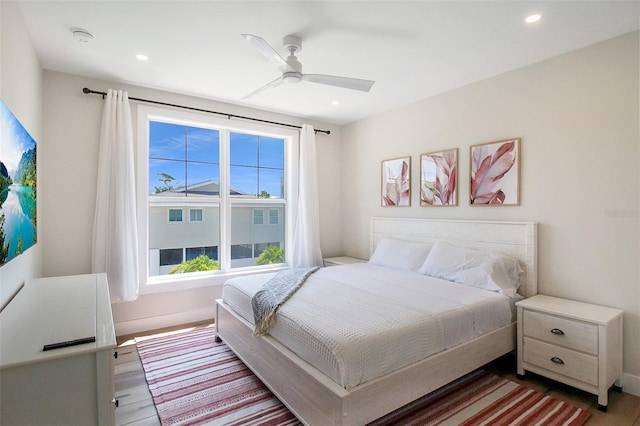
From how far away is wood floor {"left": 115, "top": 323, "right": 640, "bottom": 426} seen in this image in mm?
1994

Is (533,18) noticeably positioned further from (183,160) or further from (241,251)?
(241,251)

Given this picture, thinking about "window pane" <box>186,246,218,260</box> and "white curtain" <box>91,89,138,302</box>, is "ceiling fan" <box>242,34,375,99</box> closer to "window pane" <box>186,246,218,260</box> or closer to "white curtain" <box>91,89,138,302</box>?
"white curtain" <box>91,89,138,302</box>

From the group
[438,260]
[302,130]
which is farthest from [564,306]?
[302,130]

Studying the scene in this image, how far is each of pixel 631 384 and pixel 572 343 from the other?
22.6 inches

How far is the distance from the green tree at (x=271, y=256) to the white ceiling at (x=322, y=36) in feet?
7.05

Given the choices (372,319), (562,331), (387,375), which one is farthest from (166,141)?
(562,331)

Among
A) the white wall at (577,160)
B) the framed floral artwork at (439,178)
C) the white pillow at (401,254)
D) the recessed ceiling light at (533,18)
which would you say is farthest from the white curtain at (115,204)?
the recessed ceiling light at (533,18)

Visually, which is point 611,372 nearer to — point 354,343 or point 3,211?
point 354,343

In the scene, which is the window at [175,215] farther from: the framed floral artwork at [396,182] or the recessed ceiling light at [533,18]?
the recessed ceiling light at [533,18]

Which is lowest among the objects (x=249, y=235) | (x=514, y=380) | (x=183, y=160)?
(x=514, y=380)

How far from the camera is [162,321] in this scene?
350cm

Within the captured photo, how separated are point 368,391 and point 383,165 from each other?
305cm

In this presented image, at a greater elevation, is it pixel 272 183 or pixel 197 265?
pixel 272 183

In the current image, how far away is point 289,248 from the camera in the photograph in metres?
4.47
